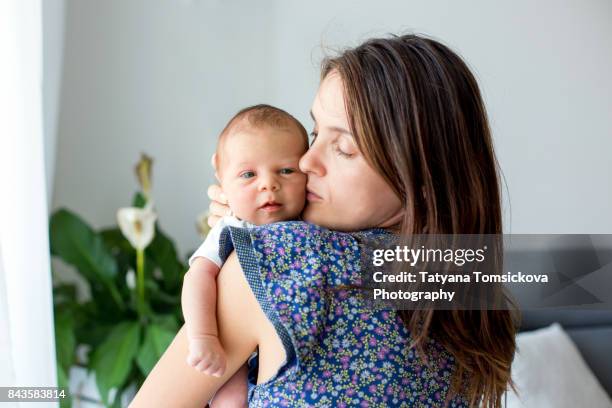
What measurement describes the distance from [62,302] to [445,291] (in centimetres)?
190

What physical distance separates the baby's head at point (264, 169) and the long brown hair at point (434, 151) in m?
0.19

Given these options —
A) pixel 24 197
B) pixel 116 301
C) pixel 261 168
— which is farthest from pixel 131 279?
pixel 261 168

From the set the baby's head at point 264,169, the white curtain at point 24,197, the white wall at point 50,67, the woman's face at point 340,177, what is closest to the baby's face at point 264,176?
the baby's head at point 264,169

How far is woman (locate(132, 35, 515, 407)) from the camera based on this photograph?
0.86 m

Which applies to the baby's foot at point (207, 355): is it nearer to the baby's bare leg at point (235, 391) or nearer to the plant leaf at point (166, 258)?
the baby's bare leg at point (235, 391)

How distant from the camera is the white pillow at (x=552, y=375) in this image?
2.27 m

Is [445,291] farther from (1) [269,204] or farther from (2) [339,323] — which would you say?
(1) [269,204]

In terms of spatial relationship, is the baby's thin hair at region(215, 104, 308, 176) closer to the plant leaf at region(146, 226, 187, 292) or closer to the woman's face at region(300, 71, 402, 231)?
the woman's face at region(300, 71, 402, 231)

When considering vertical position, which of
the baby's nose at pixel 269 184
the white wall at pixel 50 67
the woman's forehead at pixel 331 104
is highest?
the white wall at pixel 50 67

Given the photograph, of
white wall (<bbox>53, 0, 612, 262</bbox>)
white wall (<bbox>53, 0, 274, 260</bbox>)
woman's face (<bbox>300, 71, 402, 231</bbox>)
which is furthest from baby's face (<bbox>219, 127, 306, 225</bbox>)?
white wall (<bbox>53, 0, 274, 260</bbox>)

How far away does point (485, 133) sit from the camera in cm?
102

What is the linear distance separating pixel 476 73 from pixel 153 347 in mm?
1538

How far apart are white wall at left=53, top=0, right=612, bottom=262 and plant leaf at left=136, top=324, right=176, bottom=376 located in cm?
65

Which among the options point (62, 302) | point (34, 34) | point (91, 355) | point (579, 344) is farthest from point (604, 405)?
point (34, 34)
